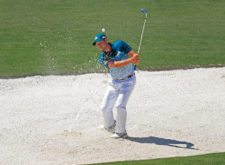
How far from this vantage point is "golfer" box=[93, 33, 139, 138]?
41.8 feet

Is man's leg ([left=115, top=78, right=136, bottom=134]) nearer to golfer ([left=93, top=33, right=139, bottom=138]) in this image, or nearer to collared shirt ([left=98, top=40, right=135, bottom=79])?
golfer ([left=93, top=33, right=139, bottom=138])

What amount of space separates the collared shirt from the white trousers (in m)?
0.15

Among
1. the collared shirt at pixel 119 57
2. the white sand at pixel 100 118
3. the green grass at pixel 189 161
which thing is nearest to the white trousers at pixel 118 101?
the collared shirt at pixel 119 57

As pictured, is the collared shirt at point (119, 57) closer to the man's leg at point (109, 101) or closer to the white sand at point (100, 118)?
the man's leg at point (109, 101)

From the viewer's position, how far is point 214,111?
1490 cm

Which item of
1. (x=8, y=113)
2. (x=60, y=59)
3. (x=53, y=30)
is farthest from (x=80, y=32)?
(x=8, y=113)

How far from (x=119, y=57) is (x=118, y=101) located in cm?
83

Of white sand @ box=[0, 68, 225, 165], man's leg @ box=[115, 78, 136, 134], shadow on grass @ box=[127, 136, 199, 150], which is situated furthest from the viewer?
man's leg @ box=[115, 78, 136, 134]

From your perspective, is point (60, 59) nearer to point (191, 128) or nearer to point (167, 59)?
point (167, 59)

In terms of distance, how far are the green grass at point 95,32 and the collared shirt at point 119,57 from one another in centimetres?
480

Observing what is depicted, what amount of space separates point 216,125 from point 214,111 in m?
0.96

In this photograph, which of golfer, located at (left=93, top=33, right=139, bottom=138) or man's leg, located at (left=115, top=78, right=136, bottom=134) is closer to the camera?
golfer, located at (left=93, top=33, right=139, bottom=138)

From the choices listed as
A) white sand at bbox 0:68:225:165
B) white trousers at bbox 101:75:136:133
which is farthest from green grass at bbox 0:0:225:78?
white trousers at bbox 101:75:136:133

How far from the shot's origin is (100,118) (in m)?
14.4
